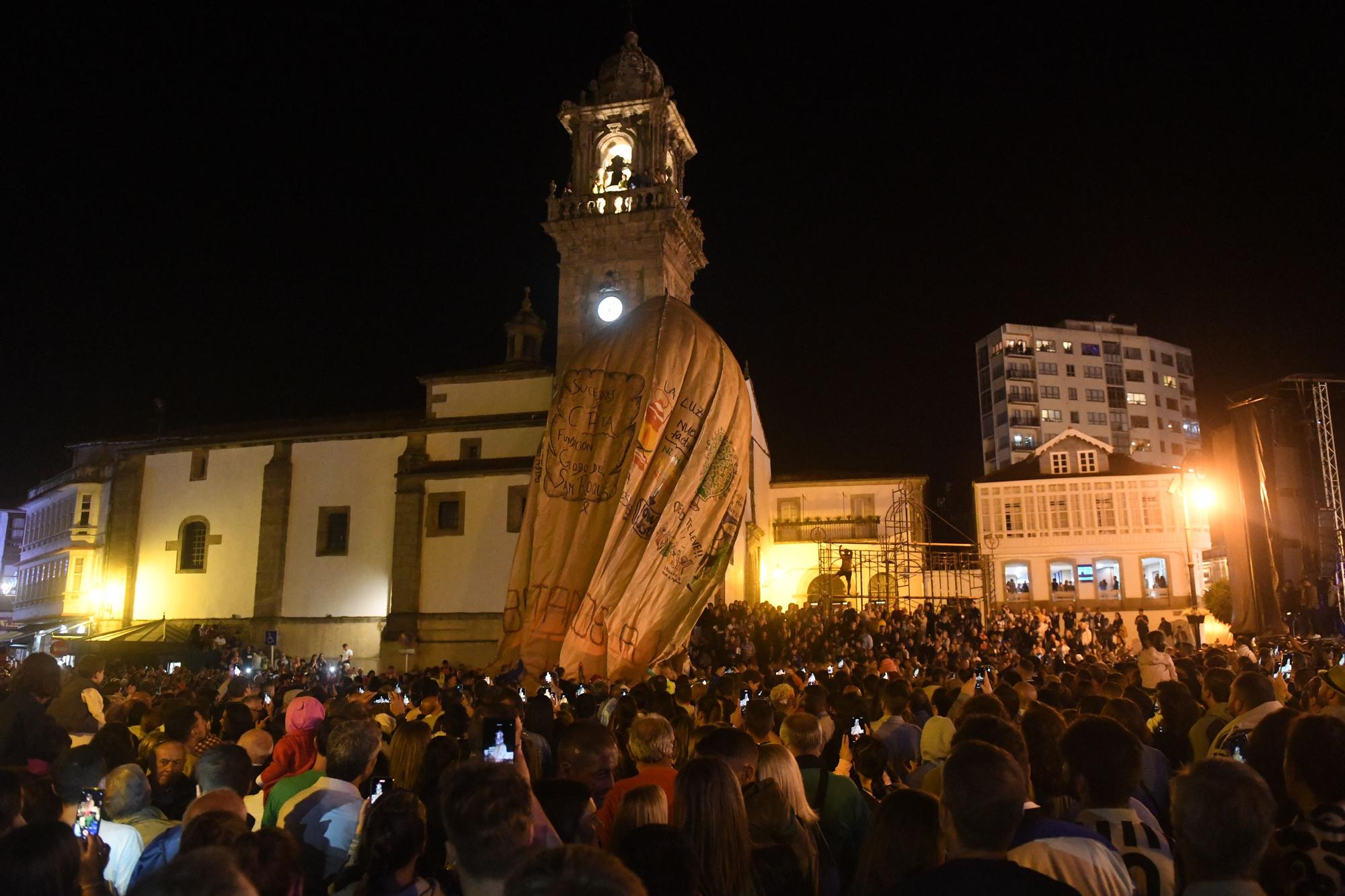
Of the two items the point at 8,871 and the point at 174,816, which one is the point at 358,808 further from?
the point at 8,871

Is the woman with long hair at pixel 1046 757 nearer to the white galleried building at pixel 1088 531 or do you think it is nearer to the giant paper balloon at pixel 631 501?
the giant paper balloon at pixel 631 501

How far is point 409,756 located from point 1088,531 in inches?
2038

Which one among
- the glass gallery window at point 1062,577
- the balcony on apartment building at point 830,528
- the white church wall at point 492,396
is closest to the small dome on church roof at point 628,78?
the white church wall at point 492,396

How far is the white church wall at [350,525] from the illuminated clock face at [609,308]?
9.64 metres

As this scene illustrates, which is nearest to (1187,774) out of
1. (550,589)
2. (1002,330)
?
(550,589)

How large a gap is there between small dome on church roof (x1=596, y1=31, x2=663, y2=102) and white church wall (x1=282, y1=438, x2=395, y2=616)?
1635 centimetres

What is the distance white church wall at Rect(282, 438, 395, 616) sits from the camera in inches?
1566

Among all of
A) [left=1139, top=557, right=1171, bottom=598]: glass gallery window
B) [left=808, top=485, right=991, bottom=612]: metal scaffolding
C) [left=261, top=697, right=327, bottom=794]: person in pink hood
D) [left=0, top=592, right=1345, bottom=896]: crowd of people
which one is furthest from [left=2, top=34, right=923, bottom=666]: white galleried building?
[left=261, top=697, right=327, bottom=794]: person in pink hood

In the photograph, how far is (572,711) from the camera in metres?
10.6

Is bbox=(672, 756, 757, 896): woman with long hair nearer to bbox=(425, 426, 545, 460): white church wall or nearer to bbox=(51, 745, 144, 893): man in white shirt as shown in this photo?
bbox=(51, 745, 144, 893): man in white shirt

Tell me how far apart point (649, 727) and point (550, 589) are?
16881 mm

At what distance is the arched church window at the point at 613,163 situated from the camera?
39.7 m

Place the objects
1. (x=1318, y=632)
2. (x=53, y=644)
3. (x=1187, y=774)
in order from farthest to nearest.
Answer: (x=53, y=644) → (x=1318, y=632) → (x=1187, y=774)

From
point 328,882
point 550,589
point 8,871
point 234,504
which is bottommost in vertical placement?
point 328,882
